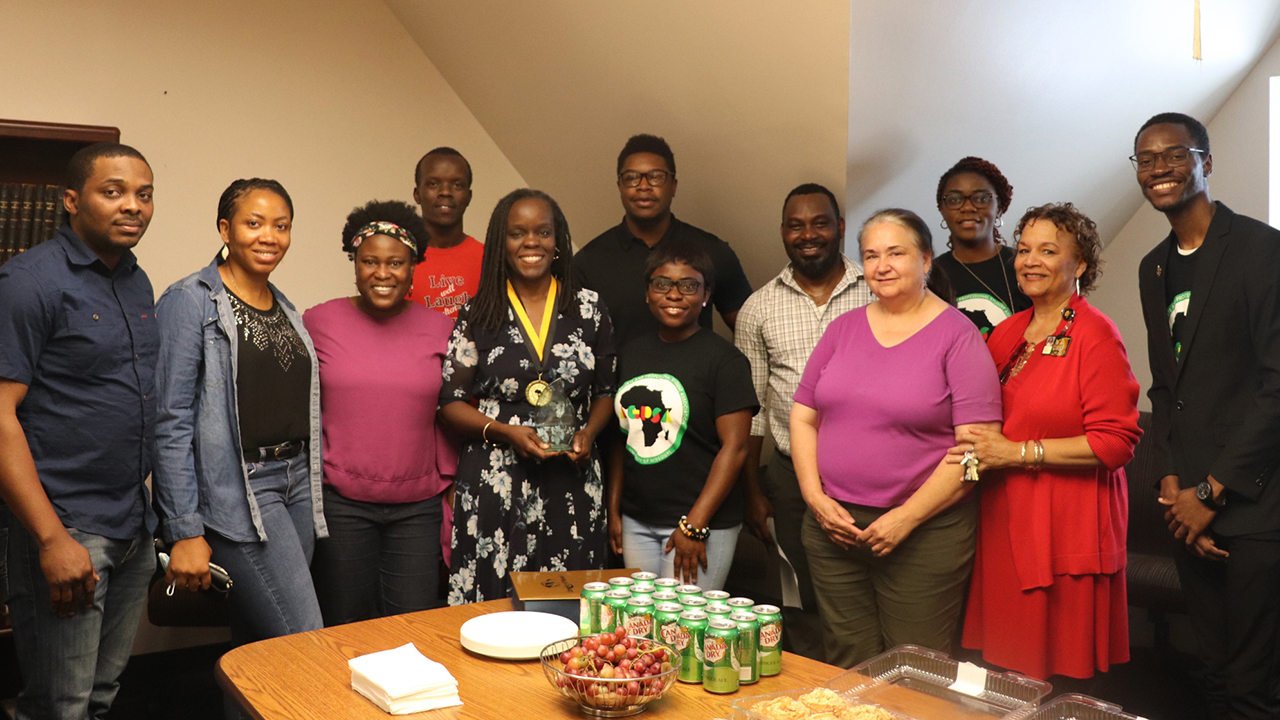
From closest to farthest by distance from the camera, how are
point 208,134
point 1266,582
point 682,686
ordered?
1. point 682,686
2. point 1266,582
3. point 208,134

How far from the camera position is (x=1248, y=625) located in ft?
8.59

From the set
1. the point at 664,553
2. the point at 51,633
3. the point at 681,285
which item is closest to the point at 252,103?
the point at 681,285

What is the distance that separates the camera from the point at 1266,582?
8.52 ft

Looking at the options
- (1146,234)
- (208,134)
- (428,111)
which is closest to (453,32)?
(428,111)

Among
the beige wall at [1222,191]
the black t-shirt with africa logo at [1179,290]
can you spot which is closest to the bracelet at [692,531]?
the black t-shirt with africa logo at [1179,290]

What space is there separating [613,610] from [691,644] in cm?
17

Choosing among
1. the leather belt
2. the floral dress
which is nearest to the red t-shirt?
the floral dress

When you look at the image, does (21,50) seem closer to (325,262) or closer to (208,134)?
(208,134)

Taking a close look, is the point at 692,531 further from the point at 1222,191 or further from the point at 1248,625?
the point at 1222,191

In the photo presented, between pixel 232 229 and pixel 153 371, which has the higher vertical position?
pixel 232 229

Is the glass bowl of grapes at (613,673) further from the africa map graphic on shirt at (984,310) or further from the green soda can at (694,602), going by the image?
the africa map graphic on shirt at (984,310)

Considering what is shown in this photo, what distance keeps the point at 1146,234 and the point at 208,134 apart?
4.22 meters

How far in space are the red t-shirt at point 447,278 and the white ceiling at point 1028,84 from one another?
55.7 inches

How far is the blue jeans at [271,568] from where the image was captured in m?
2.39
